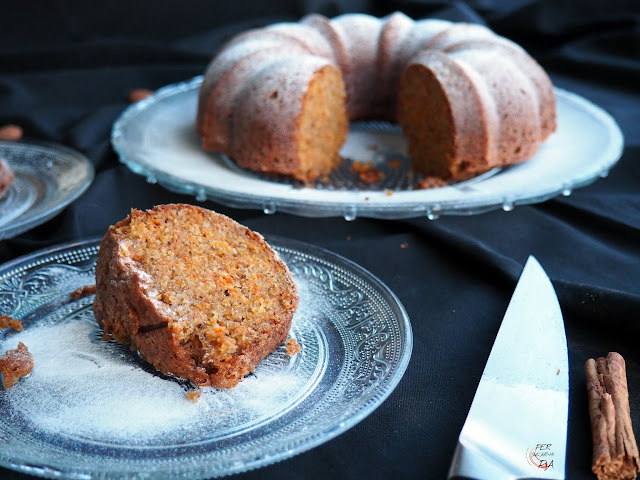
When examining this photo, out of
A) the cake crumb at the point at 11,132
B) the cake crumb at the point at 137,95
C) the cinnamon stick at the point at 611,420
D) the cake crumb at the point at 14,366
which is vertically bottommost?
the cake crumb at the point at 137,95

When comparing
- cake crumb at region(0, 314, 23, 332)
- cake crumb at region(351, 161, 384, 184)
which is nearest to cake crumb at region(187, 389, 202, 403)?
cake crumb at region(0, 314, 23, 332)

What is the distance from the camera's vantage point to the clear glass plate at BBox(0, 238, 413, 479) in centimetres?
147

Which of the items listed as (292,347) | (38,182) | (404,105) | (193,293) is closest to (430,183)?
(404,105)

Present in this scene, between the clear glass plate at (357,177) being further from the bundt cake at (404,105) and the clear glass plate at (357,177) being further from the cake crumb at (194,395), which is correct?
the cake crumb at (194,395)

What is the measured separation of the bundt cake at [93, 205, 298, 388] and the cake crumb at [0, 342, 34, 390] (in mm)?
212

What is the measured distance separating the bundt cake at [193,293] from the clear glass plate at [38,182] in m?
0.54

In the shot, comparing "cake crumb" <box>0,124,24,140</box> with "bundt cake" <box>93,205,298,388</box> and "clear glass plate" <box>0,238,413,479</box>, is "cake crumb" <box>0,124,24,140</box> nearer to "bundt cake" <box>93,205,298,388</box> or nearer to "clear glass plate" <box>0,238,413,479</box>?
"clear glass plate" <box>0,238,413,479</box>

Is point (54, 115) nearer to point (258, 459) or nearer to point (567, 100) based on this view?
point (567, 100)

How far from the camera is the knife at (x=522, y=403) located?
151 cm

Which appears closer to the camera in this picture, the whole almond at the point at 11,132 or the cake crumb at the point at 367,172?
the cake crumb at the point at 367,172

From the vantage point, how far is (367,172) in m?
3.12

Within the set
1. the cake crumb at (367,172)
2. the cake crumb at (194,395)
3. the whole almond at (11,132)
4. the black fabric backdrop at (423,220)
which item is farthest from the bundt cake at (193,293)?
the whole almond at (11,132)

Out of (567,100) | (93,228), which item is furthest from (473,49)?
(93,228)

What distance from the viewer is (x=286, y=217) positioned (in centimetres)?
272
